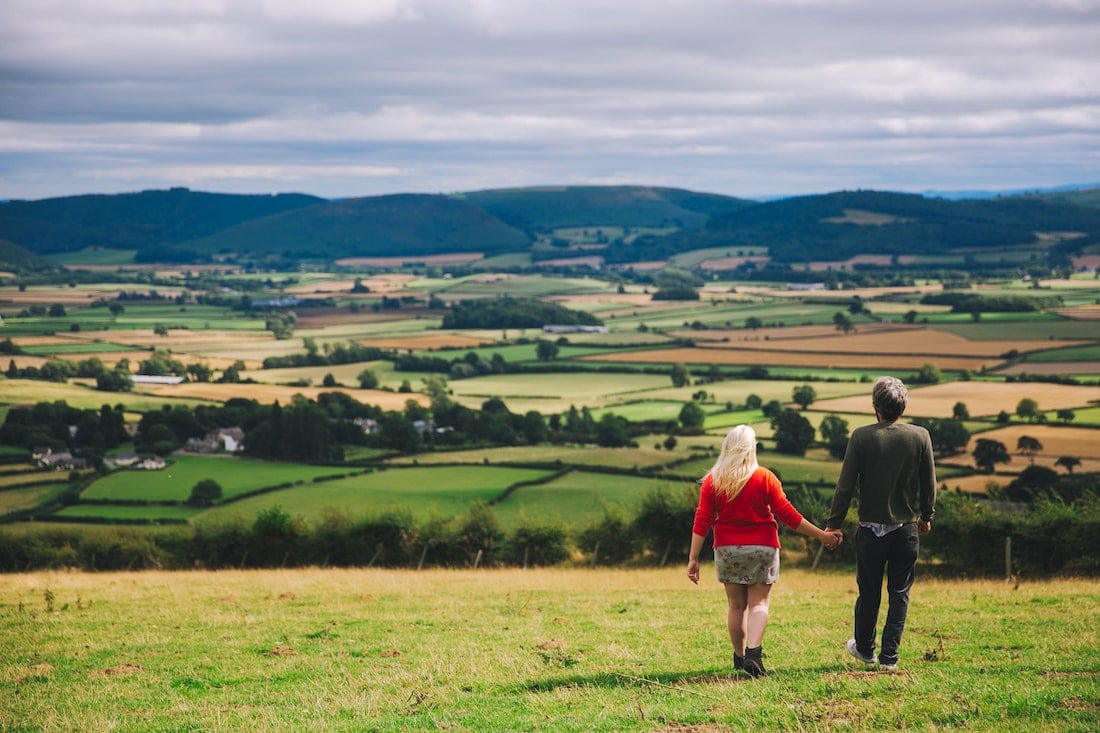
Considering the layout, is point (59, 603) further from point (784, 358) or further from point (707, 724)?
point (784, 358)

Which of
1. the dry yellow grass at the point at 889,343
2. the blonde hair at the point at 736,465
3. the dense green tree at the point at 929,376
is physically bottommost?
the dense green tree at the point at 929,376

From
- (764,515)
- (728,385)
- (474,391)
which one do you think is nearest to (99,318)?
(474,391)

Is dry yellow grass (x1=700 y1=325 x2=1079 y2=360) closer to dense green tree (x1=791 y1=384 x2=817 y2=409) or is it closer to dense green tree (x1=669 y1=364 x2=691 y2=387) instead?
dense green tree (x1=669 y1=364 x2=691 y2=387)

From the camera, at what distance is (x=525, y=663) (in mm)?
13328

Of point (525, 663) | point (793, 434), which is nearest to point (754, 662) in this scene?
point (525, 663)

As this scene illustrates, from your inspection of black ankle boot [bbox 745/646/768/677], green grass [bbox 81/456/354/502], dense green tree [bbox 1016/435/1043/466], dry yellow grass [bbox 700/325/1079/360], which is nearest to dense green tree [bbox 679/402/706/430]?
dense green tree [bbox 1016/435/1043/466]

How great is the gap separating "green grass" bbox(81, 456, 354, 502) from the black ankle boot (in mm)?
51901

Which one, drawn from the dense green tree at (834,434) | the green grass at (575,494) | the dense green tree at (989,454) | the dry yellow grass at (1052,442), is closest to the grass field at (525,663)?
the green grass at (575,494)

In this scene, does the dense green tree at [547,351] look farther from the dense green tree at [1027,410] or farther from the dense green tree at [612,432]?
the dense green tree at [1027,410]

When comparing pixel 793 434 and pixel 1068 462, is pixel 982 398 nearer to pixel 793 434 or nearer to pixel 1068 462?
pixel 1068 462

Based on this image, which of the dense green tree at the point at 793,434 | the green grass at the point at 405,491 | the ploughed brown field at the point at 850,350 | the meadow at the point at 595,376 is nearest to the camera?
the green grass at the point at 405,491

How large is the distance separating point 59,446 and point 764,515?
→ 70.7 meters

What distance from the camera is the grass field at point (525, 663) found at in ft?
32.9

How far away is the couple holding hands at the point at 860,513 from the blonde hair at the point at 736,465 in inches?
0.4
